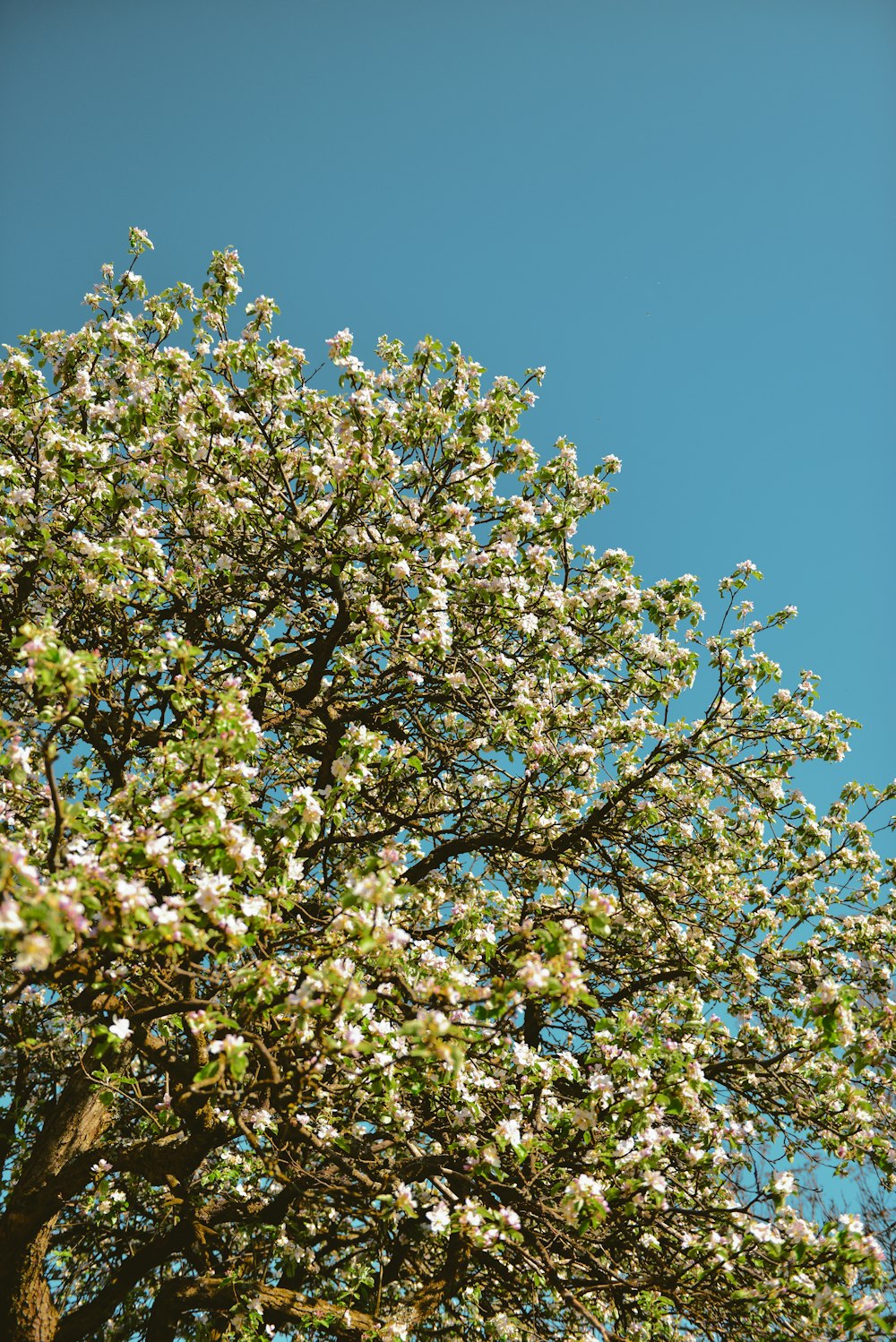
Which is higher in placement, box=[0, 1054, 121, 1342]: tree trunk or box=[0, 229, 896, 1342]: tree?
box=[0, 229, 896, 1342]: tree

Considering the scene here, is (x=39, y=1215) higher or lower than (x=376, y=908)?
lower

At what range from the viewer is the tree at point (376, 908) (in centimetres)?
427

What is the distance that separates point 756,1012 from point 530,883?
98.1 inches

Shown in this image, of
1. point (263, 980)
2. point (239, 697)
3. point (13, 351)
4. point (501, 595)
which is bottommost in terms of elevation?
point (263, 980)

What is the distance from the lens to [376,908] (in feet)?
12.6

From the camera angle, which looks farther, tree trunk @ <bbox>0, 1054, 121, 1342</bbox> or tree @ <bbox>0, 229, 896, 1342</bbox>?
tree trunk @ <bbox>0, 1054, 121, 1342</bbox>

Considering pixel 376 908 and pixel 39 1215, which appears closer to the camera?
pixel 376 908

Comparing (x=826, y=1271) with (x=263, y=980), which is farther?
(x=826, y=1271)

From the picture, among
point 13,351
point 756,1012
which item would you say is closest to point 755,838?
point 756,1012

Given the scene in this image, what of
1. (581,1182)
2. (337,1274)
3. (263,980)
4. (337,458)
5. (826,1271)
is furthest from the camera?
(337,1274)

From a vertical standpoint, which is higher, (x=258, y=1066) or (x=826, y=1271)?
(x=826, y=1271)

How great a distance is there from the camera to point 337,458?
6.53 meters

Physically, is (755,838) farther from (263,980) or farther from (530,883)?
(263,980)

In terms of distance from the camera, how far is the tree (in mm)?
4270
